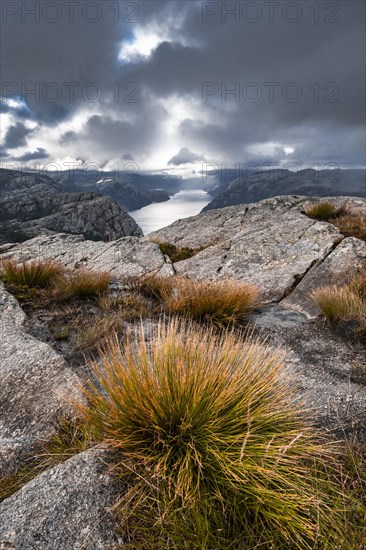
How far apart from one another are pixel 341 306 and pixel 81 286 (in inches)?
235

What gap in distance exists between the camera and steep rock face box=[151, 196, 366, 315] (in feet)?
28.5

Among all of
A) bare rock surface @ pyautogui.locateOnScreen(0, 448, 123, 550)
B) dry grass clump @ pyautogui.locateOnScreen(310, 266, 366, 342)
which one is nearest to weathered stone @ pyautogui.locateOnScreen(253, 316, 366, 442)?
dry grass clump @ pyautogui.locateOnScreen(310, 266, 366, 342)

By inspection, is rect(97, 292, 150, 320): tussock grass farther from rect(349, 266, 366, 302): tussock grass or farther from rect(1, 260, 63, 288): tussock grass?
rect(349, 266, 366, 302): tussock grass

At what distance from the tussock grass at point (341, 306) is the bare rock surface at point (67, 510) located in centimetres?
534

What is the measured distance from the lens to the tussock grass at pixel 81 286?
7137 mm

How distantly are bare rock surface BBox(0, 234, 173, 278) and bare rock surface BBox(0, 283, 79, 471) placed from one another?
552 cm

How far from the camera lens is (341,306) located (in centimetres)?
611

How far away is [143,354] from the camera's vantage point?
2.95 meters

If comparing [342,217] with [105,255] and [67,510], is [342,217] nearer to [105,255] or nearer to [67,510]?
[105,255]

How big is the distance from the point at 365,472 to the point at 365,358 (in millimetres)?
2770

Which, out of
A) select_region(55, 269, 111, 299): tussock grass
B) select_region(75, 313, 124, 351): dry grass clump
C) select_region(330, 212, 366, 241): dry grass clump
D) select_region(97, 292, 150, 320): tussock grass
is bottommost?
select_region(75, 313, 124, 351): dry grass clump

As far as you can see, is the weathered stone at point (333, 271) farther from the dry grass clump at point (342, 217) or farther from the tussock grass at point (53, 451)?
the tussock grass at point (53, 451)

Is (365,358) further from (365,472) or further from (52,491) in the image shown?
(52,491)

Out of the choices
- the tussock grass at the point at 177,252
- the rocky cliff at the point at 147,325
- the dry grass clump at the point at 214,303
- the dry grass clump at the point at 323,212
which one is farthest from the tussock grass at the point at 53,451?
the dry grass clump at the point at 323,212
